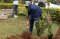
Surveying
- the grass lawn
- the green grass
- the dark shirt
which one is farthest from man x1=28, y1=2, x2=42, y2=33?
the green grass

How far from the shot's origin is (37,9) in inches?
352

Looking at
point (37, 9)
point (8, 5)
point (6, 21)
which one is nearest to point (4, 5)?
point (8, 5)

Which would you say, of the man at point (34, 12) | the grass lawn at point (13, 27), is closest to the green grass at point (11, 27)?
the grass lawn at point (13, 27)

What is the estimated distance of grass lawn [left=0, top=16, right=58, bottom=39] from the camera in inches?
405

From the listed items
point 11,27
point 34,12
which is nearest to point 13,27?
point 11,27

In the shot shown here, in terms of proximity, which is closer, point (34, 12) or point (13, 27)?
point (34, 12)

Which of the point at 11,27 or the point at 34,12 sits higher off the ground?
the point at 34,12

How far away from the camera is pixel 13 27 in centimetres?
1161

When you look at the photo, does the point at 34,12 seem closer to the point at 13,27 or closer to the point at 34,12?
the point at 34,12

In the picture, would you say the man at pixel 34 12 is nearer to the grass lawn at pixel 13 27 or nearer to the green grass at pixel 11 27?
the grass lawn at pixel 13 27

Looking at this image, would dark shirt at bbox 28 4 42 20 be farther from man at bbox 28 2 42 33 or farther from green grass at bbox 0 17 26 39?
green grass at bbox 0 17 26 39

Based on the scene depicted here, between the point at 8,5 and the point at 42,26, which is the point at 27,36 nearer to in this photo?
the point at 42,26

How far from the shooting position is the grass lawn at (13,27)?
10.3 meters

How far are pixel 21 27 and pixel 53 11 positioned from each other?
2.76 metres
